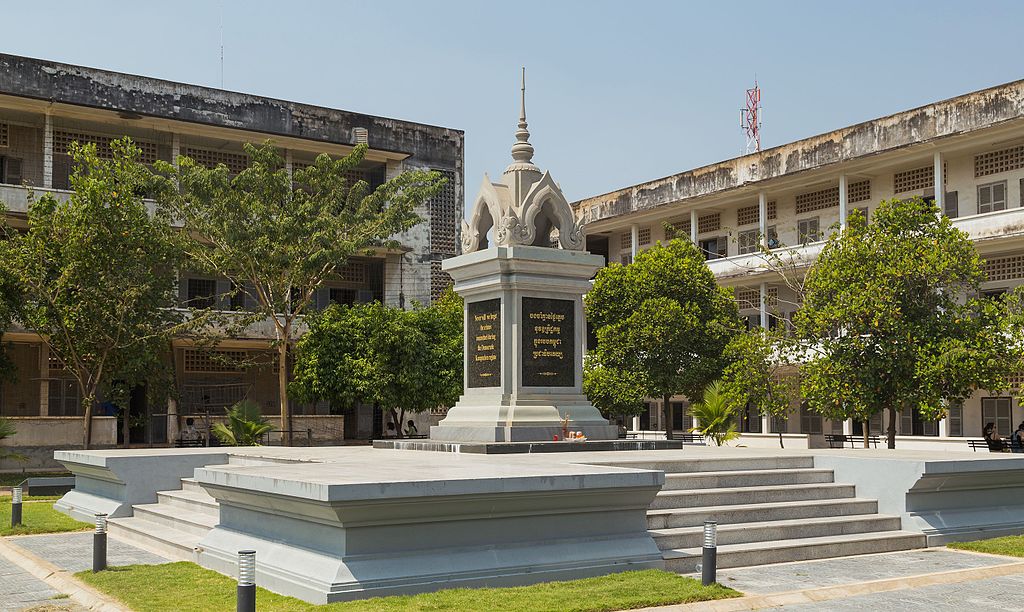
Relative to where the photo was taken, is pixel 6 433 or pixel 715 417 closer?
pixel 715 417

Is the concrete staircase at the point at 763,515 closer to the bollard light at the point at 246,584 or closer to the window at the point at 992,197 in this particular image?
the bollard light at the point at 246,584

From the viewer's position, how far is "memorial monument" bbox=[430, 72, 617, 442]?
16906 mm

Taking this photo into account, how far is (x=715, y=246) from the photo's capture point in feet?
155

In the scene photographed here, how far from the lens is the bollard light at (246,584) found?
7.65 metres

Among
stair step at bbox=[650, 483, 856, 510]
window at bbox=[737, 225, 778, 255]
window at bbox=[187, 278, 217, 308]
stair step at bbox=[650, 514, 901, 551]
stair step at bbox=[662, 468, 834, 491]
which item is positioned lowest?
stair step at bbox=[650, 514, 901, 551]

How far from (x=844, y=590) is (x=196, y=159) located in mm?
35292

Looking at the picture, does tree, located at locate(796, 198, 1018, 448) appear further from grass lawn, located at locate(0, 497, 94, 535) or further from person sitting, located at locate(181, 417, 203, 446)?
person sitting, located at locate(181, 417, 203, 446)

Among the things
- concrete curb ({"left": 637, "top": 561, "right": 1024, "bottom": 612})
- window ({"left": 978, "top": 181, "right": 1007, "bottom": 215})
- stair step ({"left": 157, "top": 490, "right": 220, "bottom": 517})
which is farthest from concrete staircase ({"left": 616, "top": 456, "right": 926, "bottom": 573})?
window ({"left": 978, "top": 181, "right": 1007, "bottom": 215})

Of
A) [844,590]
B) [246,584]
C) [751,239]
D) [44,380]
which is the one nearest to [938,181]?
[751,239]

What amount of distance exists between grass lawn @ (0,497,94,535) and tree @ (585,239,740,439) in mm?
21034

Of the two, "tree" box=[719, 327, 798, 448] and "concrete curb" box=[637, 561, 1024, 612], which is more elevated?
"tree" box=[719, 327, 798, 448]

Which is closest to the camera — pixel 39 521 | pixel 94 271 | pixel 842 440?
pixel 39 521

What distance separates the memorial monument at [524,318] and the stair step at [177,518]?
4496 mm

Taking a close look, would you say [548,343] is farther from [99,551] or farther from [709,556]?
[99,551]
